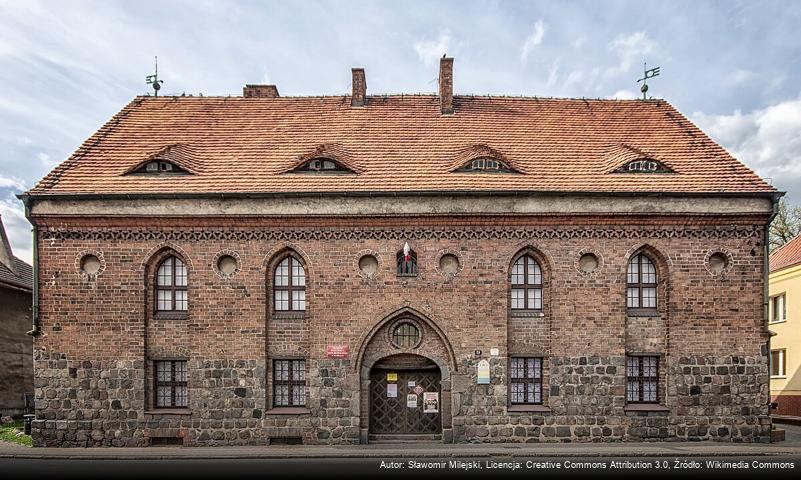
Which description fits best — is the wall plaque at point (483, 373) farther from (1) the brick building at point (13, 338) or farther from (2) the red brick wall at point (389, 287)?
(1) the brick building at point (13, 338)

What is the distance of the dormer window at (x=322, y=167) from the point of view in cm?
1736

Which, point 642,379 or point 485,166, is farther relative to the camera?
point 485,166

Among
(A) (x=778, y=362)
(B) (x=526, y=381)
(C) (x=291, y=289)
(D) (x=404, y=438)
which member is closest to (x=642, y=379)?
(B) (x=526, y=381)

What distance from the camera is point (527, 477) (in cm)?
1199

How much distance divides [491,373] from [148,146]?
13.4 meters

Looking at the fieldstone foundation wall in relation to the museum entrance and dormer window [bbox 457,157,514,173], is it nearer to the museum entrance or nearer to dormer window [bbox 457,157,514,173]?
the museum entrance

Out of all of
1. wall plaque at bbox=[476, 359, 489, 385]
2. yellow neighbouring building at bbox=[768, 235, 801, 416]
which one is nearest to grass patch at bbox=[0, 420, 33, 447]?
wall plaque at bbox=[476, 359, 489, 385]

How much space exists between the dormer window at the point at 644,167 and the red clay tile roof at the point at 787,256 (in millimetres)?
10821

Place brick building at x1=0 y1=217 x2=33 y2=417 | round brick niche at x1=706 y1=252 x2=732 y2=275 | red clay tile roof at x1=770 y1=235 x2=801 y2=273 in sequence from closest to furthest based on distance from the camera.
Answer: round brick niche at x1=706 y1=252 x2=732 y2=275 < brick building at x1=0 y1=217 x2=33 y2=417 < red clay tile roof at x1=770 y1=235 x2=801 y2=273

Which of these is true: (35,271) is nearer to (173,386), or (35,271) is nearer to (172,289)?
(172,289)

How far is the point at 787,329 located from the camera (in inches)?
947

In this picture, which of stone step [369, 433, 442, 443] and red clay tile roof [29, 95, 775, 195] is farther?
red clay tile roof [29, 95, 775, 195]

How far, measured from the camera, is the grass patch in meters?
16.7

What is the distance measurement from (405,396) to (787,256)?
64.4ft
